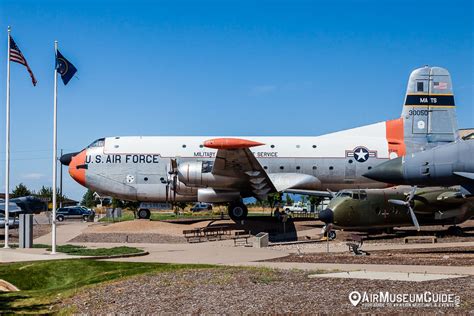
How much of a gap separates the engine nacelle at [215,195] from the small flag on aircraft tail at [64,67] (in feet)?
44.4

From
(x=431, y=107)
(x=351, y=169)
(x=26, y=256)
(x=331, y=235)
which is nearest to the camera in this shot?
(x=26, y=256)

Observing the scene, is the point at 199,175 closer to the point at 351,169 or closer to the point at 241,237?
the point at 241,237

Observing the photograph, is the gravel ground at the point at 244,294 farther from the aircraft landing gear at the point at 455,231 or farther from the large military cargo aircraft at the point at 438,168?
the aircraft landing gear at the point at 455,231

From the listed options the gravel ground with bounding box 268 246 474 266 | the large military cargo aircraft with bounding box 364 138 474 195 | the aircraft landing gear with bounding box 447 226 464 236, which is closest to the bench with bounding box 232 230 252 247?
the gravel ground with bounding box 268 246 474 266

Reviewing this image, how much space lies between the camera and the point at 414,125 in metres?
38.4

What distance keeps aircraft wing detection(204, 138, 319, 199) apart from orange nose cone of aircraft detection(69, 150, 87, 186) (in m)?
9.51

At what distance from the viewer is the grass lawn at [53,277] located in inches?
526

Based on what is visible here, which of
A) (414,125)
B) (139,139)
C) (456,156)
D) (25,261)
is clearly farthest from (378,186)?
(25,261)

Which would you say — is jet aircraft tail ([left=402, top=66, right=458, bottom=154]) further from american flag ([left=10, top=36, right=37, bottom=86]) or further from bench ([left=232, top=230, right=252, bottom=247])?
american flag ([left=10, top=36, right=37, bottom=86])

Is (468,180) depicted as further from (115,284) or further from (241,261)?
(115,284)

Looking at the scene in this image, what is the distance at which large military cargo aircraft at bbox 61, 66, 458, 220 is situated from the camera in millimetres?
37688

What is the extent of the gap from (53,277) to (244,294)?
8.61 metres

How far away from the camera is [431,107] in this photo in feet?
124

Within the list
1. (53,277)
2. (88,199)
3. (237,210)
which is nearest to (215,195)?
(237,210)
